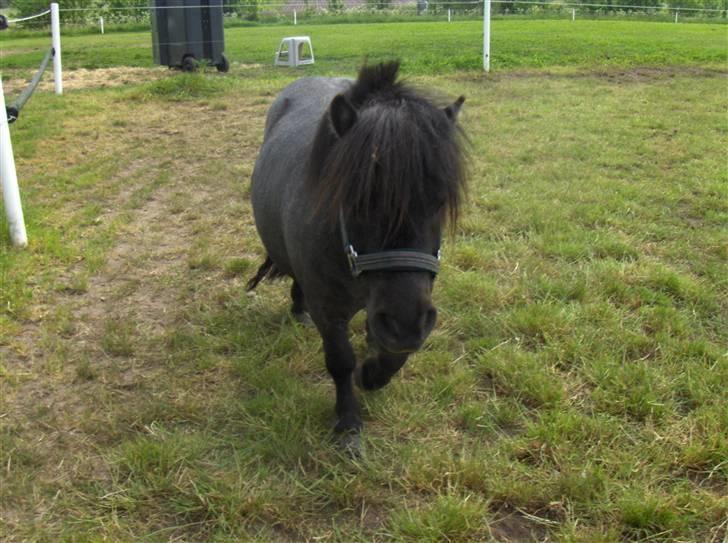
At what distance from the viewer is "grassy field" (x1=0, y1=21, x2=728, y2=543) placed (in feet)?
7.36

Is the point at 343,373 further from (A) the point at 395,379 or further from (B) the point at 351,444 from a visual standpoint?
(A) the point at 395,379

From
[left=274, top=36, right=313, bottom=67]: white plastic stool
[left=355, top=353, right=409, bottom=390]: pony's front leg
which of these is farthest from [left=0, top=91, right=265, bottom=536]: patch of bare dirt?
[left=274, top=36, right=313, bottom=67]: white plastic stool

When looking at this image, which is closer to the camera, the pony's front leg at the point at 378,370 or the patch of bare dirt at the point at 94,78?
the pony's front leg at the point at 378,370

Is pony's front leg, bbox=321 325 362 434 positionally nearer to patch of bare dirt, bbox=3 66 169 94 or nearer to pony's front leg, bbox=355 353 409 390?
pony's front leg, bbox=355 353 409 390

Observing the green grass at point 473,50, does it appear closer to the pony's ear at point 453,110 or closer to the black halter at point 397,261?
the pony's ear at point 453,110

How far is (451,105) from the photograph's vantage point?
232 centimetres

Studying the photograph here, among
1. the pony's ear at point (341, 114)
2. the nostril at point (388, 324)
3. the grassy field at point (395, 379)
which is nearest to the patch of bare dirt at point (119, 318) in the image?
the grassy field at point (395, 379)

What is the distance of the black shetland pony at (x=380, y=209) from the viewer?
1974mm

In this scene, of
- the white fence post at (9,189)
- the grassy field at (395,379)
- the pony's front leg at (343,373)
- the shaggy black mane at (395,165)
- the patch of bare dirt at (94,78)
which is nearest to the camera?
the shaggy black mane at (395,165)

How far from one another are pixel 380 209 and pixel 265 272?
199cm

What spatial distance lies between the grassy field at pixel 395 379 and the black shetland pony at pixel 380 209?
418 millimetres

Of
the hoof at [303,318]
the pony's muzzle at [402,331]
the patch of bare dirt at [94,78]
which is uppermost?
the patch of bare dirt at [94,78]

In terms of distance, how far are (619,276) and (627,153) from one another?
344 cm

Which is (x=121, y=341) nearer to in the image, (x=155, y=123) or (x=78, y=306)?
(x=78, y=306)
